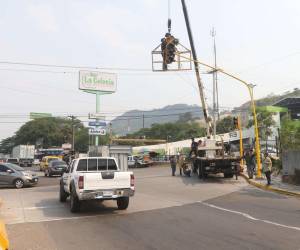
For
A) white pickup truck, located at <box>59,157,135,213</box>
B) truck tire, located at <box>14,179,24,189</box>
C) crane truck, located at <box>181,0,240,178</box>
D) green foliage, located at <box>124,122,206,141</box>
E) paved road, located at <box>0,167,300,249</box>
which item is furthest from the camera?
green foliage, located at <box>124,122,206,141</box>

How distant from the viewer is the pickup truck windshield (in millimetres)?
14920

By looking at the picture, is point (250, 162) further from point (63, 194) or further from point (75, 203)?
point (75, 203)

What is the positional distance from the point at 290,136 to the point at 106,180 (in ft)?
53.4

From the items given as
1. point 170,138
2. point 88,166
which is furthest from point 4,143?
point 88,166

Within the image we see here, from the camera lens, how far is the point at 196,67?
29531 mm

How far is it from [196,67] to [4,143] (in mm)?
129015

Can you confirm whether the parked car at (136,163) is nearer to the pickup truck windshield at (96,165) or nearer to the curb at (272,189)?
the curb at (272,189)

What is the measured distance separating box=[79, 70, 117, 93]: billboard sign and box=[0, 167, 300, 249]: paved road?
19.6 m

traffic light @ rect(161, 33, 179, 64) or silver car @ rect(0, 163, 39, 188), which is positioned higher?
traffic light @ rect(161, 33, 179, 64)

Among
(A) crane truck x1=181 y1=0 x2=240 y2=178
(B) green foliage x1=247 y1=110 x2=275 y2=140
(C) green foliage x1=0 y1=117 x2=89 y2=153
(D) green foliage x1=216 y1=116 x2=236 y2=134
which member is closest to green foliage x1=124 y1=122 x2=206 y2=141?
(D) green foliage x1=216 y1=116 x2=236 y2=134

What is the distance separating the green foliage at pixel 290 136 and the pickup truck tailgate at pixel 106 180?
14990 mm

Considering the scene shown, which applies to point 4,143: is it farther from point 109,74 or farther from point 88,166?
point 88,166

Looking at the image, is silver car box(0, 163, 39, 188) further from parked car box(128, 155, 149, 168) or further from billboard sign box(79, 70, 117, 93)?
parked car box(128, 155, 149, 168)

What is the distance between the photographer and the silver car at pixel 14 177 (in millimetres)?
25562
